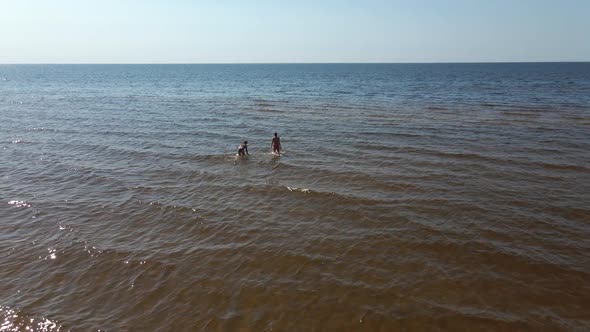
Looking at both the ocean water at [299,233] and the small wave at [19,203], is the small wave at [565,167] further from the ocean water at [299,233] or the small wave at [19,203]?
the small wave at [19,203]

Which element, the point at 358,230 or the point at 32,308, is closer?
the point at 32,308

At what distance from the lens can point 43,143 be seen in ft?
91.6

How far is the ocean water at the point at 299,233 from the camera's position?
9.70 m

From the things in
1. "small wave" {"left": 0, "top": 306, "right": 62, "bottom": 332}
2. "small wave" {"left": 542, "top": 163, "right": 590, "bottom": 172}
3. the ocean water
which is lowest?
"small wave" {"left": 0, "top": 306, "right": 62, "bottom": 332}

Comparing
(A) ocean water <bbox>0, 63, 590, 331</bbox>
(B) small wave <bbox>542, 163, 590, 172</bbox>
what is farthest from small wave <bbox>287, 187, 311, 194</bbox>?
(B) small wave <bbox>542, 163, 590, 172</bbox>

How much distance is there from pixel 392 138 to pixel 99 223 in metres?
20.8

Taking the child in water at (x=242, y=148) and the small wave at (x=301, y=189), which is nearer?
the small wave at (x=301, y=189)

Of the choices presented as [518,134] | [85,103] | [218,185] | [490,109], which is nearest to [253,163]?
[218,185]

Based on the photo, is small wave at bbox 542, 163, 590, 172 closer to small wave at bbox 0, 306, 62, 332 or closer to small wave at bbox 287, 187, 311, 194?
small wave at bbox 287, 187, 311, 194

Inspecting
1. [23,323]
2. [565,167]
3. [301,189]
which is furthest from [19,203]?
[565,167]

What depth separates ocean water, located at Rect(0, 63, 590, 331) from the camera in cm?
970

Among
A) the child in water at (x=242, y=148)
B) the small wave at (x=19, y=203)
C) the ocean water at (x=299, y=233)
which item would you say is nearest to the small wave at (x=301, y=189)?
the ocean water at (x=299, y=233)

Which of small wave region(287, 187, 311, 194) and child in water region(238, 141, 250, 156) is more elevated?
child in water region(238, 141, 250, 156)

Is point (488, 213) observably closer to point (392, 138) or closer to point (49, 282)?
point (392, 138)
